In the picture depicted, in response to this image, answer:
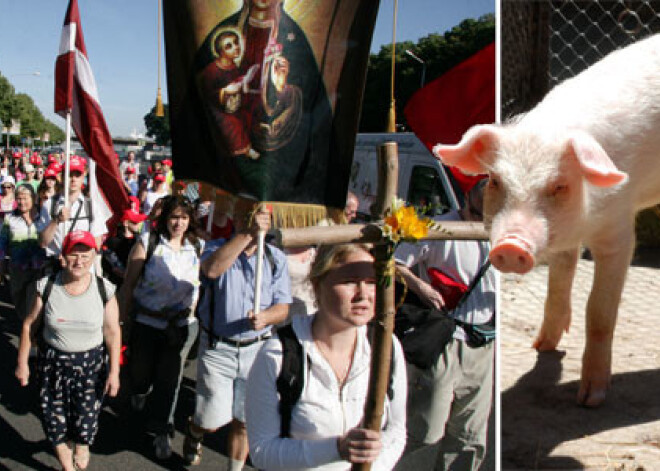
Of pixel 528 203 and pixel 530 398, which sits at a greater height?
pixel 528 203

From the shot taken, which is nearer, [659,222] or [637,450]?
[637,450]

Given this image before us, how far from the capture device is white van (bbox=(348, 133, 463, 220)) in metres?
4.12

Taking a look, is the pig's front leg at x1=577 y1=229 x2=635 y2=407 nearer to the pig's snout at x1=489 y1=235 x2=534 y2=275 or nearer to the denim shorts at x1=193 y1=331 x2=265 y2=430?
the pig's snout at x1=489 y1=235 x2=534 y2=275

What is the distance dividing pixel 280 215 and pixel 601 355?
4.33 ft

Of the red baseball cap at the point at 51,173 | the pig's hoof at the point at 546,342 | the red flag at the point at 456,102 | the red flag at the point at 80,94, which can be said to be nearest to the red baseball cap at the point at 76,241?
the red flag at the point at 80,94

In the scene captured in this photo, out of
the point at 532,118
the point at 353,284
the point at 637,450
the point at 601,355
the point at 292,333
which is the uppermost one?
the point at 532,118

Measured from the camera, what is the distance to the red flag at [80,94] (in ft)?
12.9

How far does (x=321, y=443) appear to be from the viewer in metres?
1.54

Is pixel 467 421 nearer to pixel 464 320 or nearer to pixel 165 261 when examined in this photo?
pixel 464 320

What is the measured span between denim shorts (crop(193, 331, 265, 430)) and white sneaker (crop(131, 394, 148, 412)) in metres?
1.10

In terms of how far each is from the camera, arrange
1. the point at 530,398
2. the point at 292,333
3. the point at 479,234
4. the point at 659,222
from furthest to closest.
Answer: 1. the point at 659,222
2. the point at 530,398
3. the point at 292,333
4. the point at 479,234

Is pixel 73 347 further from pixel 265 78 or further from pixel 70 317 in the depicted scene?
pixel 265 78

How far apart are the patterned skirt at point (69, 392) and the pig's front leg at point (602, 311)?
2.30 metres

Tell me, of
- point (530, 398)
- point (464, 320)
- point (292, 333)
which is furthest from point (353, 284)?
point (530, 398)
